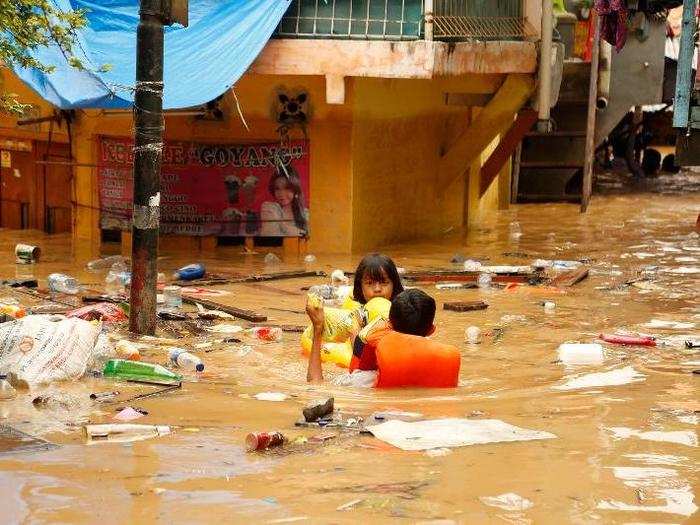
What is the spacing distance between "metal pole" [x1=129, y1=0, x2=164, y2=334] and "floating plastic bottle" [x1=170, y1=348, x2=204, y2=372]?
1145mm

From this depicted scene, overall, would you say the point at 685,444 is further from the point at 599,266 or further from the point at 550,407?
the point at 599,266

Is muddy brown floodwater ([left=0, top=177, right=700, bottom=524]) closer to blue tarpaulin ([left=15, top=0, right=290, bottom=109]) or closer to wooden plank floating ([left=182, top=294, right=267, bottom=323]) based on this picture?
wooden plank floating ([left=182, top=294, right=267, bottom=323])

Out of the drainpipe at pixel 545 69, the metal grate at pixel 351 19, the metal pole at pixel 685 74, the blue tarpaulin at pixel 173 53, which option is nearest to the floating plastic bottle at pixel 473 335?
the metal pole at pixel 685 74

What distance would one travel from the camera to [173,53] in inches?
539

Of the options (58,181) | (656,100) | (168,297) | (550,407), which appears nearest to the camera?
(550,407)

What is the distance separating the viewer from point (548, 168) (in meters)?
22.4

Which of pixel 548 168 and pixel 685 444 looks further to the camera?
pixel 548 168

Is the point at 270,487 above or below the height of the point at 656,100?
below

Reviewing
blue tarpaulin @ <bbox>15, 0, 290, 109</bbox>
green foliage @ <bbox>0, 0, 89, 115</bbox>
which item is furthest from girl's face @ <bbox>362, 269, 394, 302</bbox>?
blue tarpaulin @ <bbox>15, 0, 290, 109</bbox>

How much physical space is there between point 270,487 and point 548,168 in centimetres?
1783

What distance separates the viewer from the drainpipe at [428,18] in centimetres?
1386

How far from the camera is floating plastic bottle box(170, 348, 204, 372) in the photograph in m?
8.02

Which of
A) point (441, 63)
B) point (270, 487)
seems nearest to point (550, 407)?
point (270, 487)

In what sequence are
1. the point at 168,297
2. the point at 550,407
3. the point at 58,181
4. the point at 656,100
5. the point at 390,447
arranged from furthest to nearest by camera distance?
1. the point at 656,100
2. the point at 58,181
3. the point at 168,297
4. the point at 550,407
5. the point at 390,447
